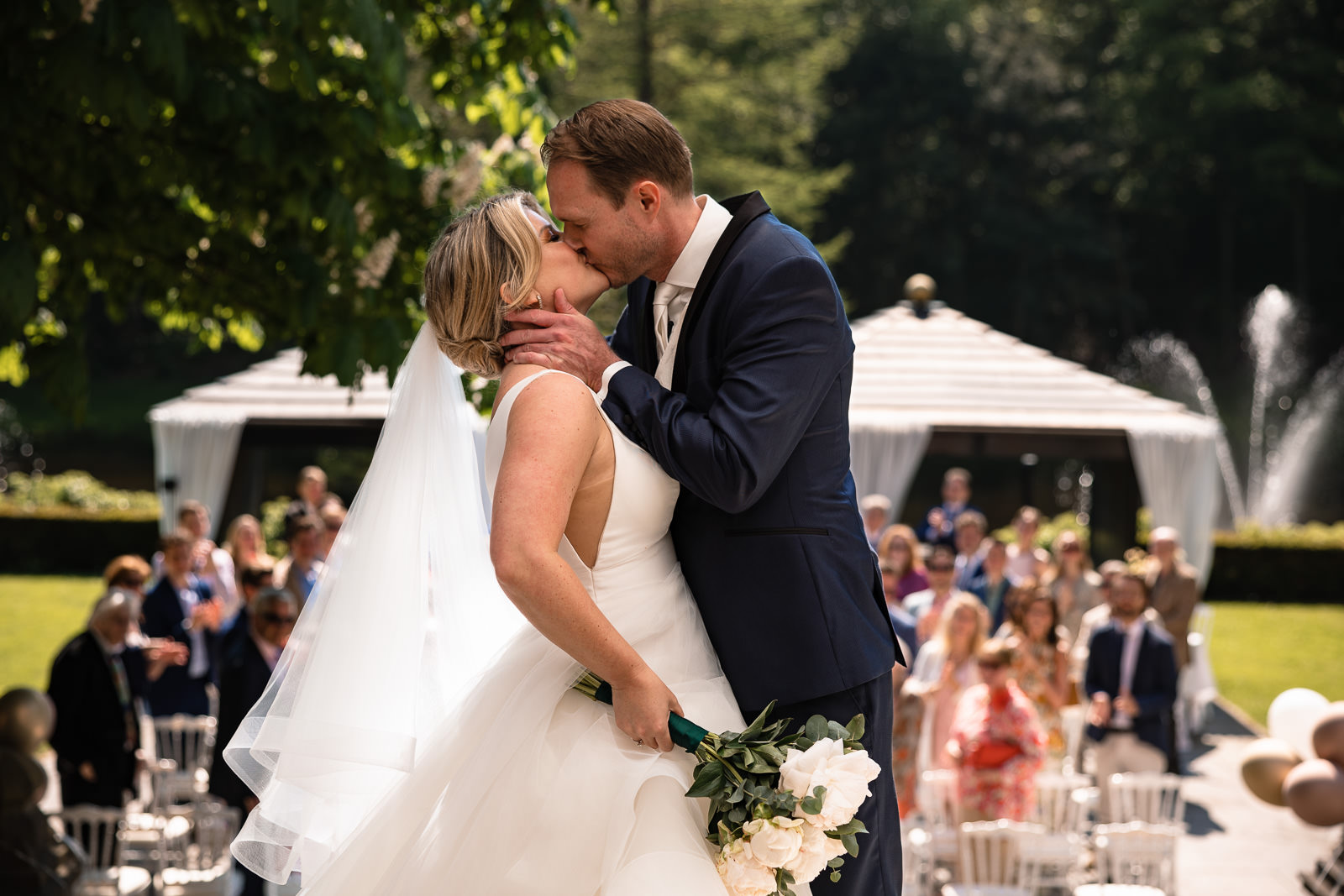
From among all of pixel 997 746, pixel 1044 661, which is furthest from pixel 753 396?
pixel 1044 661

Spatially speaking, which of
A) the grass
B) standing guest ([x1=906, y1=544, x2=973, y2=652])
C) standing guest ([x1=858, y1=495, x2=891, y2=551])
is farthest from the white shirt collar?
the grass

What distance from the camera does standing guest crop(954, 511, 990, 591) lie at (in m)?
11.8

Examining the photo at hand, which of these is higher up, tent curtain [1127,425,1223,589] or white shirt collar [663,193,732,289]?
white shirt collar [663,193,732,289]

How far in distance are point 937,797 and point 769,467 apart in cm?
546

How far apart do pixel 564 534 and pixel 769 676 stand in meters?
0.52

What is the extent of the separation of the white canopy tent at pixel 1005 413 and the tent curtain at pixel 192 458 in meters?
6.31

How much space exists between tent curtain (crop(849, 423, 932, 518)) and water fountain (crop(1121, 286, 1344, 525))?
18.2 metres

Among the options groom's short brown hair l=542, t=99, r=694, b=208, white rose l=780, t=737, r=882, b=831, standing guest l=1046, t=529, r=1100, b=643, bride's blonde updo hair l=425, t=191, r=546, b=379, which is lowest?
standing guest l=1046, t=529, r=1100, b=643

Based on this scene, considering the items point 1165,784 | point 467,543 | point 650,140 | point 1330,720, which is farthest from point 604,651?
point 1165,784

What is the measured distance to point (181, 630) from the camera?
377 inches

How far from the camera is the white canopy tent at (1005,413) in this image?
519 inches

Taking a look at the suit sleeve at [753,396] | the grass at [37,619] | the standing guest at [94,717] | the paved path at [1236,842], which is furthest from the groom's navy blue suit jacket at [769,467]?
the grass at [37,619]

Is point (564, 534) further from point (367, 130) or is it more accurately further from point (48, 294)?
point (48, 294)

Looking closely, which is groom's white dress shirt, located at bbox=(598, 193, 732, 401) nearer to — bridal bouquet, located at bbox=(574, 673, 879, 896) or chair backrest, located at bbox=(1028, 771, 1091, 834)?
bridal bouquet, located at bbox=(574, 673, 879, 896)
